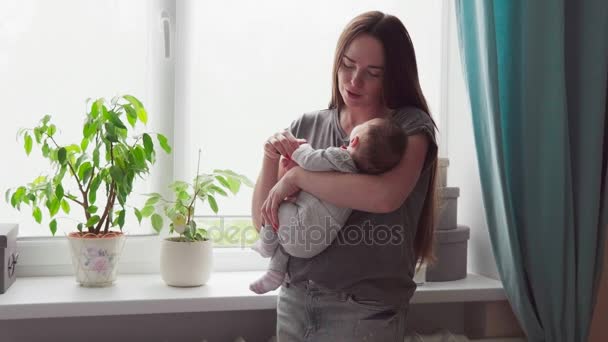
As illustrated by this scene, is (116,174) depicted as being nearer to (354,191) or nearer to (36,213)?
(36,213)

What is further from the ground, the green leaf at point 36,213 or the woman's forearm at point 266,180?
the woman's forearm at point 266,180

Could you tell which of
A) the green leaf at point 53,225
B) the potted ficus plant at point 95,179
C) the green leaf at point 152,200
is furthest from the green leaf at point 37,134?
the green leaf at point 152,200

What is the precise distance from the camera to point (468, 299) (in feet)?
6.66

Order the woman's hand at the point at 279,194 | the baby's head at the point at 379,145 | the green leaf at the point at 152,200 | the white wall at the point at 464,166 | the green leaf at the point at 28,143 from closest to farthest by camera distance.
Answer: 1. the baby's head at the point at 379,145
2. the woman's hand at the point at 279,194
3. the green leaf at the point at 28,143
4. the green leaf at the point at 152,200
5. the white wall at the point at 464,166

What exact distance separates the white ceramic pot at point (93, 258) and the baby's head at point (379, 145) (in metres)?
0.78

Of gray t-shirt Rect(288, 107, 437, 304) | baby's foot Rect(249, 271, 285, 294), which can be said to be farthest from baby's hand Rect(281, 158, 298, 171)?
baby's foot Rect(249, 271, 285, 294)

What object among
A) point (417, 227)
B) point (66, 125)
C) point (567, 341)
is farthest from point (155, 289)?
point (567, 341)

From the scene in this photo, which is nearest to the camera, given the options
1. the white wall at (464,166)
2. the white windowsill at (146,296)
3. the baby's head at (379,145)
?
the baby's head at (379,145)

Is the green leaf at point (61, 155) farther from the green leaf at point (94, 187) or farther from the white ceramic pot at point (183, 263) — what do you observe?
the white ceramic pot at point (183, 263)

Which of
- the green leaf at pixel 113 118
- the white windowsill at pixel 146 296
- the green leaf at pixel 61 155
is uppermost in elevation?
the green leaf at pixel 113 118

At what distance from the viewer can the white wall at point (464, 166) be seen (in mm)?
2207

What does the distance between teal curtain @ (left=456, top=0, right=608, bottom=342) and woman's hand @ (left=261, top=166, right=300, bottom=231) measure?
63 cm

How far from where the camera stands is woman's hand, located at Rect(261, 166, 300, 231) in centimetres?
163

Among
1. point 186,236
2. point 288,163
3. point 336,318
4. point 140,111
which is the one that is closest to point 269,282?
point 336,318
